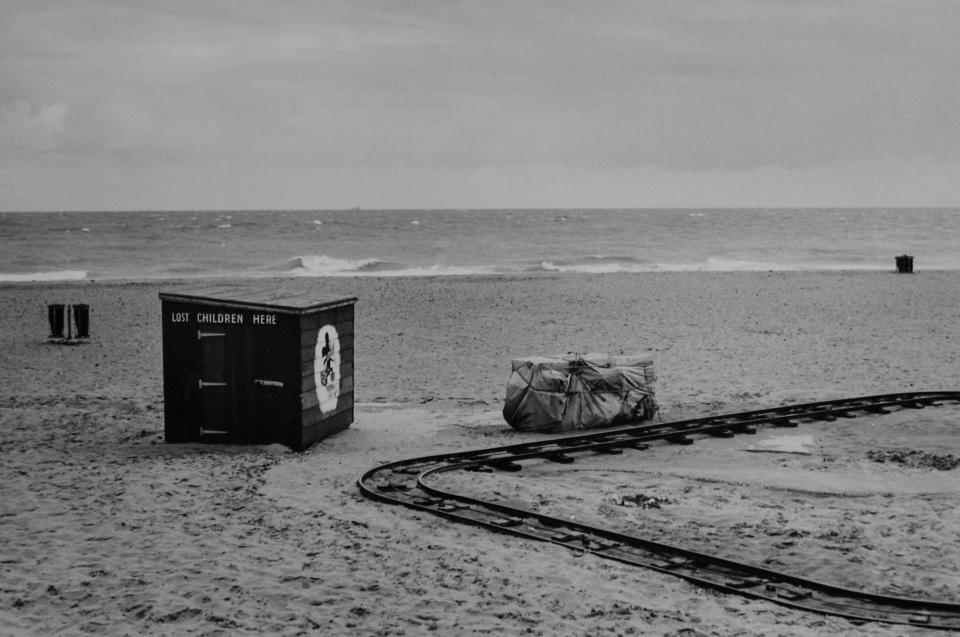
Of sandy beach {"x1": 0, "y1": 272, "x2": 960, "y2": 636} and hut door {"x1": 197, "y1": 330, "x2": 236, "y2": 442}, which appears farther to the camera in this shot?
hut door {"x1": 197, "y1": 330, "x2": 236, "y2": 442}

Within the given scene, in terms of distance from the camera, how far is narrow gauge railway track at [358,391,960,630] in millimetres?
6895

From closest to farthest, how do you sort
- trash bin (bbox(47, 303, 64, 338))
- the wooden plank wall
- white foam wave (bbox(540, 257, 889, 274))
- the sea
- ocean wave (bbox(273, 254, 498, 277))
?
the wooden plank wall
trash bin (bbox(47, 303, 64, 338))
ocean wave (bbox(273, 254, 498, 277))
white foam wave (bbox(540, 257, 889, 274))
the sea

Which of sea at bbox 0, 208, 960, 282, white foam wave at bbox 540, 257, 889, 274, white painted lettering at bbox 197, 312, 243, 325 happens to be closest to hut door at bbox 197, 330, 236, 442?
white painted lettering at bbox 197, 312, 243, 325

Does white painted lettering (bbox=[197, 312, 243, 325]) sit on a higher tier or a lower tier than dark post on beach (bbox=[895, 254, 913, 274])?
higher

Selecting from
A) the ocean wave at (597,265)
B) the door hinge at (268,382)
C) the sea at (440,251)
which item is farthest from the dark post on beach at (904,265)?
the door hinge at (268,382)

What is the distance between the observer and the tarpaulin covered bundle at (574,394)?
42.0 ft

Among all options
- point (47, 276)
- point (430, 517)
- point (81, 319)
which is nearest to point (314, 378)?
point (430, 517)

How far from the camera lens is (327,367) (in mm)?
12109

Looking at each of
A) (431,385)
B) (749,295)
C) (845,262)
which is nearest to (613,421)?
(431,385)

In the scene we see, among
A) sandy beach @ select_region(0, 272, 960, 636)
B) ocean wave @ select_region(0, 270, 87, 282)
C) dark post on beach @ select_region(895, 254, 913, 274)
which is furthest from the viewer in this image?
ocean wave @ select_region(0, 270, 87, 282)

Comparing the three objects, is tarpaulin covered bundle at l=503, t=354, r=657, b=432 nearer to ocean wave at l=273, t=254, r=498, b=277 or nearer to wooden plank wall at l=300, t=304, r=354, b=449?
wooden plank wall at l=300, t=304, r=354, b=449

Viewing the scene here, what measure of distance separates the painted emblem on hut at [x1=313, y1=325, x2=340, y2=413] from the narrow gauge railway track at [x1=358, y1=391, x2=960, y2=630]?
1.80 meters

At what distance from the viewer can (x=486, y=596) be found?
23.0ft

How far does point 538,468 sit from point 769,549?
3.24 metres
